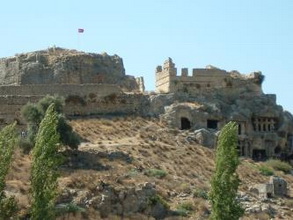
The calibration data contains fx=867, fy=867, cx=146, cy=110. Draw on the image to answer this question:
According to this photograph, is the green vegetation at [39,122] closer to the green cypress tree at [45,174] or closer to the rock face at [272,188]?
the green cypress tree at [45,174]

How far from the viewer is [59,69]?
6600 centimetres

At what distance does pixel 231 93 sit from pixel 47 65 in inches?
567

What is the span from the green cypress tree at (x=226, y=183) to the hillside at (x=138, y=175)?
403 cm

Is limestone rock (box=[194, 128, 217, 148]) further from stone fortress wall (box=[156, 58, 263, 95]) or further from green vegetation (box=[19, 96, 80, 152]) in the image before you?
green vegetation (box=[19, 96, 80, 152])

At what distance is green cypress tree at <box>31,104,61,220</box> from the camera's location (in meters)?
38.2

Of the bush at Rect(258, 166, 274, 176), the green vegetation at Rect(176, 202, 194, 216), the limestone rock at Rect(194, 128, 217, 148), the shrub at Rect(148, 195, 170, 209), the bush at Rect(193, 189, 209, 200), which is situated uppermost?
the limestone rock at Rect(194, 128, 217, 148)

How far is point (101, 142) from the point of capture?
54.8m

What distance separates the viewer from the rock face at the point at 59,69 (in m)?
65.8

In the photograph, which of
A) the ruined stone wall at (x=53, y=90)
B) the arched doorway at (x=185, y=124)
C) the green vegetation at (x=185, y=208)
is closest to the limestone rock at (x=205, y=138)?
the arched doorway at (x=185, y=124)

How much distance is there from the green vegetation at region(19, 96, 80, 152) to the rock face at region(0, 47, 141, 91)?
1103 cm

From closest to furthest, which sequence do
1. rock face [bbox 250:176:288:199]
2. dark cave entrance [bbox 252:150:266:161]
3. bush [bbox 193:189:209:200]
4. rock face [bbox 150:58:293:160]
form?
bush [bbox 193:189:209:200]
rock face [bbox 250:176:288:199]
rock face [bbox 150:58:293:160]
dark cave entrance [bbox 252:150:266:161]

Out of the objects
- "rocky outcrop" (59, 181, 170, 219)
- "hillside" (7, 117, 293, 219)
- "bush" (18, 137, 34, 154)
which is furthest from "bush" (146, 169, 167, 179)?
"bush" (18, 137, 34, 154)

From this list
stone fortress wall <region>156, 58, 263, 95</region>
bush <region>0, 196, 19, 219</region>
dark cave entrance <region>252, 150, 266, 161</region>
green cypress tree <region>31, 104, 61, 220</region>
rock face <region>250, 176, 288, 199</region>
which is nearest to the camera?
green cypress tree <region>31, 104, 61, 220</region>

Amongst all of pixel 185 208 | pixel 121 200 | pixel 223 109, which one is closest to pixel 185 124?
pixel 223 109
